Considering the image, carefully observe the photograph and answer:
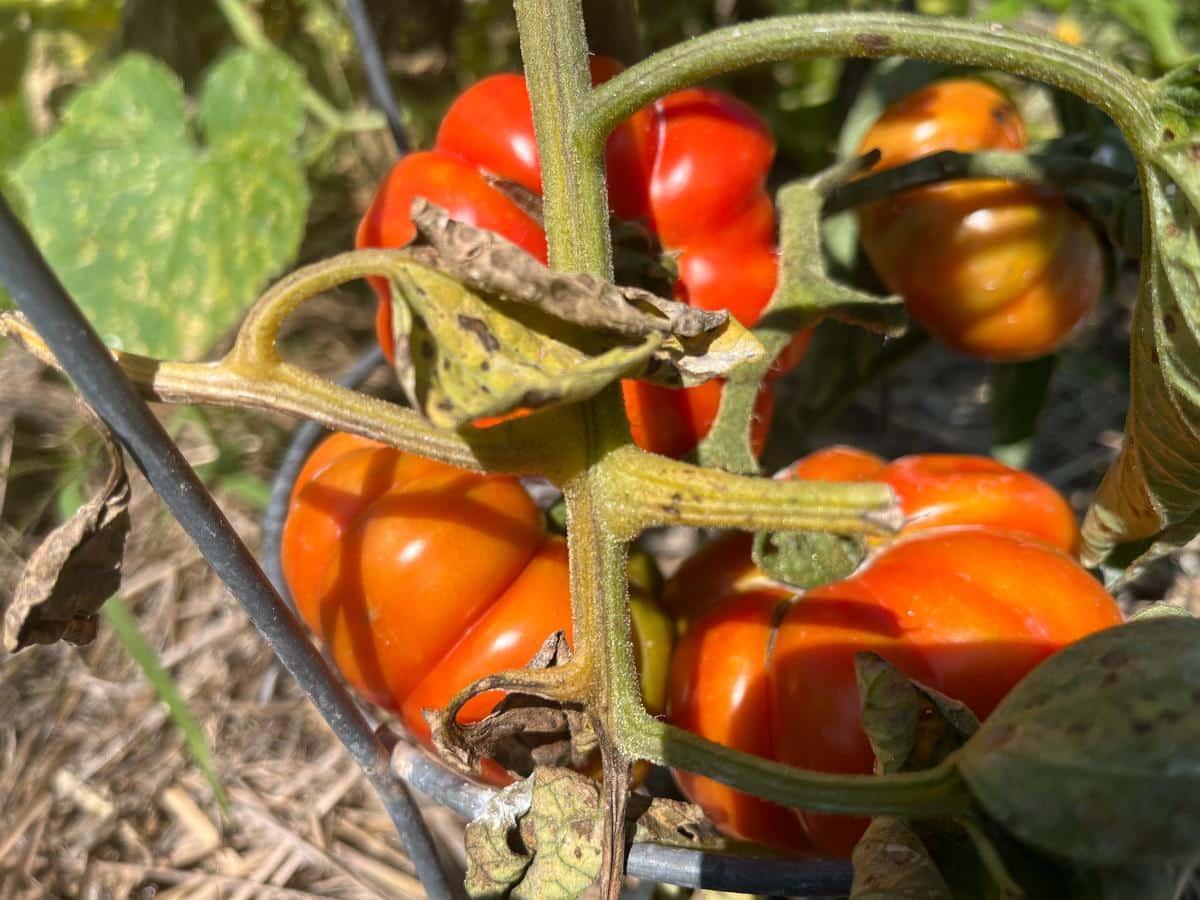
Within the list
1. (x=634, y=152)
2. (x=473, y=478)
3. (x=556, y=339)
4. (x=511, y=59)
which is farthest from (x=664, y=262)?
(x=511, y=59)

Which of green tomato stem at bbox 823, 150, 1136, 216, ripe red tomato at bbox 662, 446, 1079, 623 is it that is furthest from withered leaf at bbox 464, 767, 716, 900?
green tomato stem at bbox 823, 150, 1136, 216

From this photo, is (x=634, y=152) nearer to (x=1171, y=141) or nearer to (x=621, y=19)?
(x=621, y=19)

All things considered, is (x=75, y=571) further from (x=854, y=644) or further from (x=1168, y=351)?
(x=1168, y=351)

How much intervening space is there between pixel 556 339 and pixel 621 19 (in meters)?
0.59

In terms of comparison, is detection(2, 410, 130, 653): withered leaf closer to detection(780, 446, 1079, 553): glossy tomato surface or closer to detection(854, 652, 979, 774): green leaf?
detection(854, 652, 979, 774): green leaf

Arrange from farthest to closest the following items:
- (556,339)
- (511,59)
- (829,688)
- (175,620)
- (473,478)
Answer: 1. (511,59)
2. (175,620)
3. (473,478)
4. (829,688)
5. (556,339)

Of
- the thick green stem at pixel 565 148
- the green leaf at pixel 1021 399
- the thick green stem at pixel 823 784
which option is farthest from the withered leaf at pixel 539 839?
the green leaf at pixel 1021 399

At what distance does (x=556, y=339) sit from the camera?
522 millimetres

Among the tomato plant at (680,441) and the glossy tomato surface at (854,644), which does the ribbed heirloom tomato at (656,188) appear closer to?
the tomato plant at (680,441)

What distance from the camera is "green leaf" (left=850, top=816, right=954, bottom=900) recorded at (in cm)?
49

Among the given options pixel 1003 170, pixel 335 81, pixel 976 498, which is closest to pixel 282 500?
pixel 976 498

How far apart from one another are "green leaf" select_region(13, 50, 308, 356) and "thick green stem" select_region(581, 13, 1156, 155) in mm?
570

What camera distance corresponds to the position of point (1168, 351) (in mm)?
631

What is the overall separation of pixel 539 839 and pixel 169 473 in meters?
0.33
